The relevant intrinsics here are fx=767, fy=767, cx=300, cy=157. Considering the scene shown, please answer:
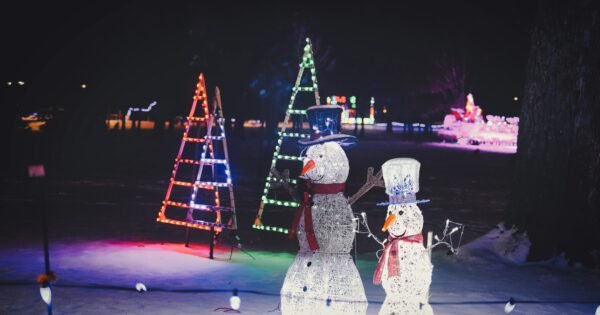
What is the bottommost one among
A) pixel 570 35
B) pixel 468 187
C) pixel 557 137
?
pixel 468 187

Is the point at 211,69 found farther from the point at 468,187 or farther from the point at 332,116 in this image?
the point at 332,116

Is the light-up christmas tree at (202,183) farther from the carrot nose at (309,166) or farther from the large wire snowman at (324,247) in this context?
the carrot nose at (309,166)

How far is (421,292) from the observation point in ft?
20.0

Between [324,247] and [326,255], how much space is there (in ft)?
0.22

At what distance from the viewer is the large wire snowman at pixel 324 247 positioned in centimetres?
624

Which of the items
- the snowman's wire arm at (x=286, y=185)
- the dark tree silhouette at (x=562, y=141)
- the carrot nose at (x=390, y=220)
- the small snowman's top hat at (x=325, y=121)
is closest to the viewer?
the carrot nose at (x=390, y=220)

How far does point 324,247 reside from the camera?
630 cm

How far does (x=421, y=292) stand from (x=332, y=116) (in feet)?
6.08

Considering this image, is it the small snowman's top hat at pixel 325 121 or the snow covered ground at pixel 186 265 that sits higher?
the small snowman's top hat at pixel 325 121

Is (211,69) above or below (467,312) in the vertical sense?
above

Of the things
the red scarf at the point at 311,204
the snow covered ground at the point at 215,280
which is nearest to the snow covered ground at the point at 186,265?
the snow covered ground at the point at 215,280

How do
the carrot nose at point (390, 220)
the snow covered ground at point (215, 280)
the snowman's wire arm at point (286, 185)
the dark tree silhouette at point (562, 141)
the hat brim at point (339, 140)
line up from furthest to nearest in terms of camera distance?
the dark tree silhouette at point (562, 141) → the snow covered ground at point (215, 280) → the snowman's wire arm at point (286, 185) → the hat brim at point (339, 140) → the carrot nose at point (390, 220)

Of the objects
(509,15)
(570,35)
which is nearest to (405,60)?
(509,15)

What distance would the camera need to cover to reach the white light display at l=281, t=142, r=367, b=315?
624 cm
